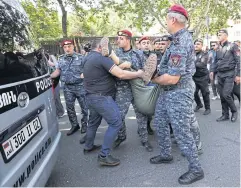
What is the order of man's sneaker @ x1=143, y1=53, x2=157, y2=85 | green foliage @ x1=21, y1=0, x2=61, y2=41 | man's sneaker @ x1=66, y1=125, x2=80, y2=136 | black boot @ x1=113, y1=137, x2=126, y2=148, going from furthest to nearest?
1. green foliage @ x1=21, y1=0, x2=61, y2=41
2. man's sneaker @ x1=66, y1=125, x2=80, y2=136
3. black boot @ x1=113, y1=137, x2=126, y2=148
4. man's sneaker @ x1=143, y1=53, x2=157, y2=85

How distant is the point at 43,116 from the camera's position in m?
2.34

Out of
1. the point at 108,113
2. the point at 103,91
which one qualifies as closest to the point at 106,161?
the point at 108,113

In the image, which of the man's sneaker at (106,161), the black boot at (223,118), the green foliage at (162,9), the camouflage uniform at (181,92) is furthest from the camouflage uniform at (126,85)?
the green foliage at (162,9)

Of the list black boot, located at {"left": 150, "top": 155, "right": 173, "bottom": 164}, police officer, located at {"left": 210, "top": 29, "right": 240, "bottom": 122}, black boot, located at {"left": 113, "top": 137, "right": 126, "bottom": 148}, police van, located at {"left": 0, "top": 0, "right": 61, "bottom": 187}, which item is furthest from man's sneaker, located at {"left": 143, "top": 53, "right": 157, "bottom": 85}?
police officer, located at {"left": 210, "top": 29, "right": 240, "bottom": 122}

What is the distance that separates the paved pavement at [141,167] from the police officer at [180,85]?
26 cm

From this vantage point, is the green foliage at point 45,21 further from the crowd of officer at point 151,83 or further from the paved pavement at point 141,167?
the paved pavement at point 141,167

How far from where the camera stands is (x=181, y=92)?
2.64m

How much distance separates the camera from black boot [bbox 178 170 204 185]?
2.70 metres

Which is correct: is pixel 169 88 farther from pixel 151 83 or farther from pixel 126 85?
pixel 126 85

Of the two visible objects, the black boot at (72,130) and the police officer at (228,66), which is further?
the police officer at (228,66)

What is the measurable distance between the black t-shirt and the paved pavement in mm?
953

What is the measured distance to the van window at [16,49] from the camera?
6.01ft

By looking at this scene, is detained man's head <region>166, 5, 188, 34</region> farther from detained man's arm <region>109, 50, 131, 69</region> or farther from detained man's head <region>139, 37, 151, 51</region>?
detained man's head <region>139, 37, 151, 51</region>

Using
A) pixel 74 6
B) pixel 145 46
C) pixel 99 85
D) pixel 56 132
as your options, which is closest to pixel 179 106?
pixel 99 85
